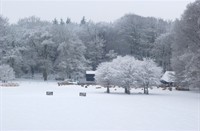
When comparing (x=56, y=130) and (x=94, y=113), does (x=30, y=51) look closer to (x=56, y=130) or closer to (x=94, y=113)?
(x=94, y=113)

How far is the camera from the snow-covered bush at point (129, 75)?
4028 centimetres

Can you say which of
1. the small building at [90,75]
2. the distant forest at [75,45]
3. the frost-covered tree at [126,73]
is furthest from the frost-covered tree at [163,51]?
the frost-covered tree at [126,73]

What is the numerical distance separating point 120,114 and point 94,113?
1569mm

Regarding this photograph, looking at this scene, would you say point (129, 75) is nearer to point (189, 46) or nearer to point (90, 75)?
point (189, 46)

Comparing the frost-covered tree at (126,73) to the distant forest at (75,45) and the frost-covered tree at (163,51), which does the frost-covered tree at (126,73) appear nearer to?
the distant forest at (75,45)

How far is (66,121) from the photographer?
625 inches

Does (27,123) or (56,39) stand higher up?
(56,39)

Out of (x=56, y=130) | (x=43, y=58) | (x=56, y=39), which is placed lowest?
(x=56, y=130)

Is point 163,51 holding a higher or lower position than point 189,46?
higher

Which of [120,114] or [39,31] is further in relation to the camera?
[39,31]

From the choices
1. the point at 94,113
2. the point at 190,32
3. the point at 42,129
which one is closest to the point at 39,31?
the point at 190,32

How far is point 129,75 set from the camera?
4044 cm

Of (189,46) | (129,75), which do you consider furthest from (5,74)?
(189,46)

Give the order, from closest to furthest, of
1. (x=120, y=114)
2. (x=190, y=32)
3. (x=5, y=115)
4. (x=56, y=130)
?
(x=56, y=130) → (x=5, y=115) → (x=120, y=114) → (x=190, y=32)
